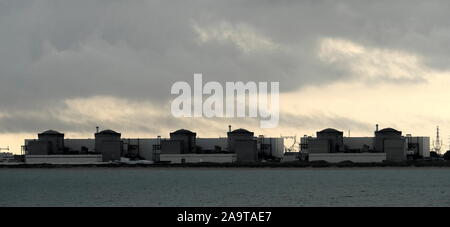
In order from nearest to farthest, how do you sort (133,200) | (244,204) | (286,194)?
(244,204)
(133,200)
(286,194)

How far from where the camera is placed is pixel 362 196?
9519cm

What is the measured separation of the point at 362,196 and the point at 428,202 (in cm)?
1204
